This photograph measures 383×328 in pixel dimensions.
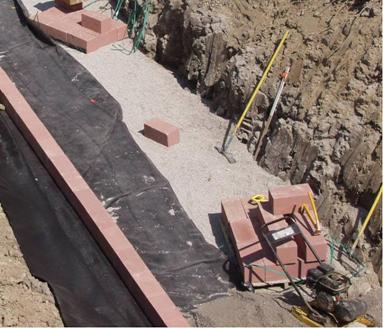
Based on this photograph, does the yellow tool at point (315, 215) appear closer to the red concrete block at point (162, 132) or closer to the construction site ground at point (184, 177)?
the construction site ground at point (184, 177)

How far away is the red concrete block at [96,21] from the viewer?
12.8 metres

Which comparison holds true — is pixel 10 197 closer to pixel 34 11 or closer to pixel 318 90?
pixel 318 90

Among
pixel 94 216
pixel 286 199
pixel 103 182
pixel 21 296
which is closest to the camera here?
pixel 21 296

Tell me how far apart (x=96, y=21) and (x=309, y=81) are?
434 cm

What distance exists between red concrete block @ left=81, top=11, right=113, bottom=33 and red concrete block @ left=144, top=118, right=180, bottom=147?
2719 mm

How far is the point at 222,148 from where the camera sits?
1077 centimetres

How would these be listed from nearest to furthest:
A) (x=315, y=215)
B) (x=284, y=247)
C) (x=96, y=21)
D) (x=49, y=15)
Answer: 1. (x=284, y=247)
2. (x=315, y=215)
3. (x=96, y=21)
4. (x=49, y=15)

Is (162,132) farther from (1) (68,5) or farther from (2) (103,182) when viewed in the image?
(1) (68,5)

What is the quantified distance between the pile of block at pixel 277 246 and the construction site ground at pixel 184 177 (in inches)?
9.3

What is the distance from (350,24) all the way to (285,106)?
4.76 ft

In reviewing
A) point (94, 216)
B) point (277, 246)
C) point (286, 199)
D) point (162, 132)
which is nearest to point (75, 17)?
point (162, 132)

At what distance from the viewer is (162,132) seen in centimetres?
1068

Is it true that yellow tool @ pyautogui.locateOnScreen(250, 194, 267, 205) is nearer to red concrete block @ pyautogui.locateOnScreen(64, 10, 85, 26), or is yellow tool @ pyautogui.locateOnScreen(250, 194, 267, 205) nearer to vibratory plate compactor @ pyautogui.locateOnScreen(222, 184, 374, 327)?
vibratory plate compactor @ pyautogui.locateOnScreen(222, 184, 374, 327)

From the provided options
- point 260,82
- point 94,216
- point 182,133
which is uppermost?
point 260,82
